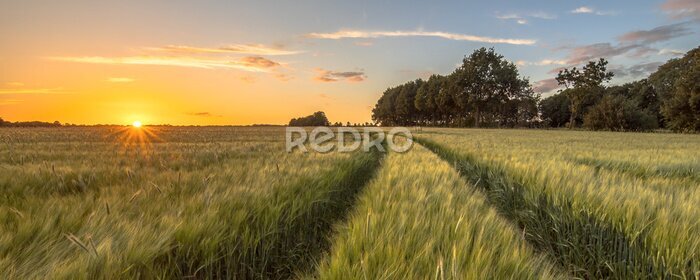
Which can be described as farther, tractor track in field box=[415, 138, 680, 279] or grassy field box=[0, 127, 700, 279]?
tractor track in field box=[415, 138, 680, 279]

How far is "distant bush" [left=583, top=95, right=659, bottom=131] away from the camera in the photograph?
5856 cm

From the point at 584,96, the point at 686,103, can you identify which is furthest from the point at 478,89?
the point at 686,103

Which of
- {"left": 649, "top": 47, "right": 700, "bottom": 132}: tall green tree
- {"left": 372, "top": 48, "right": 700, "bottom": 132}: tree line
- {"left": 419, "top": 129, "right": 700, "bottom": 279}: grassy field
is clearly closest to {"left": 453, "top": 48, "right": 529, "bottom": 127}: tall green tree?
{"left": 372, "top": 48, "right": 700, "bottom": 132}: tree line

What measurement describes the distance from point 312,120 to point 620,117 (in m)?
88.1

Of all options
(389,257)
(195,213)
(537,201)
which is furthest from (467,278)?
(537,201)

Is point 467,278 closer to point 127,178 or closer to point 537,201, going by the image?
point 537,201

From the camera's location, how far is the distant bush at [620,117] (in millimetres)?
58562

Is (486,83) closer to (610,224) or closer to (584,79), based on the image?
(584,79)

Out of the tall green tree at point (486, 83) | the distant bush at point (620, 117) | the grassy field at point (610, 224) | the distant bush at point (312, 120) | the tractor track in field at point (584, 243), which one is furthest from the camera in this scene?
the distant bush at point (312, 120)

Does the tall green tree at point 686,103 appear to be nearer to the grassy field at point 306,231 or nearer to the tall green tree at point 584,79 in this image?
the tall green tree at point 584,79

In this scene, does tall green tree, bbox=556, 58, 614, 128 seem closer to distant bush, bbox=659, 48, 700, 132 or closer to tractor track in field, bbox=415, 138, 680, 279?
distant bush, bbox=659, 48, 700, 132

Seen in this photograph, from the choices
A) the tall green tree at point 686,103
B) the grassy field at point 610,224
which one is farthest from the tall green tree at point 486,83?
the grassy field at point 610,224

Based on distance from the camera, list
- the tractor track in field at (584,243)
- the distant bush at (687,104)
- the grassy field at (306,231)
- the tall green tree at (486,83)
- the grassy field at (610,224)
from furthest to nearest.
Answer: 1. the tall green tree at (486,83)
2. the distant bush at (687,104)
3. the tractor track in field at (584,243)
4. the grassy field at (610,224)
5. the grassy field at (306,231)

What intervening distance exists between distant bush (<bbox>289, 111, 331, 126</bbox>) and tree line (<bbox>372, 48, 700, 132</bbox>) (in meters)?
39.6
